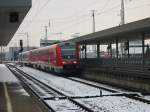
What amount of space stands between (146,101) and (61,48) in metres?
22.9

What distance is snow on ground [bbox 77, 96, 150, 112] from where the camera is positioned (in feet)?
49.8

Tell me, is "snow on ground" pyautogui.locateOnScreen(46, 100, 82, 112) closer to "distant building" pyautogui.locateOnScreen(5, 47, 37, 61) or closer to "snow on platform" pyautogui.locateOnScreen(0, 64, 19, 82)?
"snow on platform" pyautogui.locateOnScreen(0, 64, 19, 82)

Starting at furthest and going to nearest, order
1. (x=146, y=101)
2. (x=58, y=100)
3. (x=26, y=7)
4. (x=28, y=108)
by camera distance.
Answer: (x=26, y=7)
(x=58, y=100)
(x=146, y=101)
(x=28, y=108)

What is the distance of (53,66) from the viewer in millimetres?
41781

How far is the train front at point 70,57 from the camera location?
39.3 m

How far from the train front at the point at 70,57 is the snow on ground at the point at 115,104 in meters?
20.0

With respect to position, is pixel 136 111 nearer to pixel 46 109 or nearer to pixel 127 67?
pixel 46 109

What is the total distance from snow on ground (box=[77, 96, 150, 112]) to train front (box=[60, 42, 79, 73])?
1997 cm

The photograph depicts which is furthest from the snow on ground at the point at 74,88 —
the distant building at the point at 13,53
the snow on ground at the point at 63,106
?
the distant building at the point at 13,53

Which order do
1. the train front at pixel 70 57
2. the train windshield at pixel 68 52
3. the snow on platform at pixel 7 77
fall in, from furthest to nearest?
the train windshield at pixel 68 52 < the train front at pixel 70 57 < the snow on platform at pixel 7 77

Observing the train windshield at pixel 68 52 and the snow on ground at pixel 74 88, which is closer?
the snow on ground at pixel 74 88

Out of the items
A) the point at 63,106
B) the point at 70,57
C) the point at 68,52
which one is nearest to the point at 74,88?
the point at 63,106

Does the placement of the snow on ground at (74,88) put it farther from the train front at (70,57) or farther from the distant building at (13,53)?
the distant building at (13,53)

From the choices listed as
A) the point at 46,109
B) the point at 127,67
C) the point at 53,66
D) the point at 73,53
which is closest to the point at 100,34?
the point at 127,67
